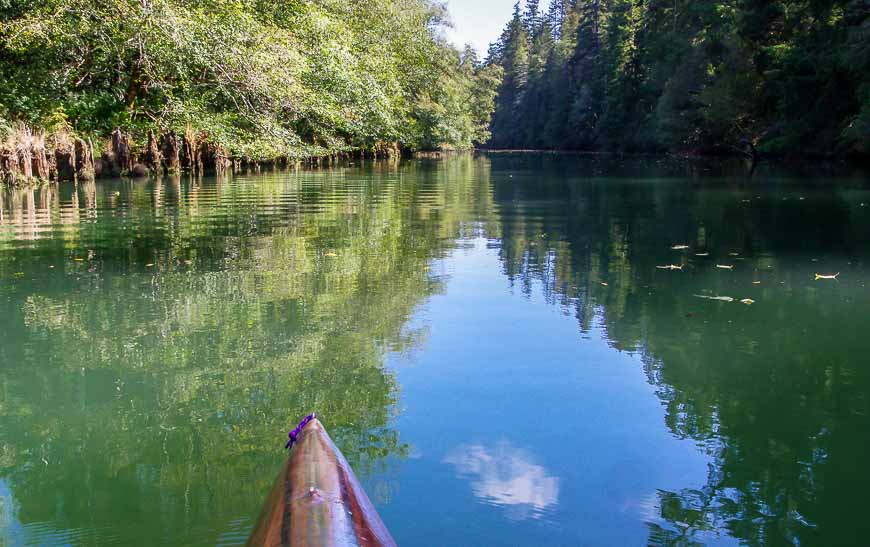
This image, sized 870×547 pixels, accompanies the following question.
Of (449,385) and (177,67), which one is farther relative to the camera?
(177,67)

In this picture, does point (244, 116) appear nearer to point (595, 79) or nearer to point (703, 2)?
point (703, 2)

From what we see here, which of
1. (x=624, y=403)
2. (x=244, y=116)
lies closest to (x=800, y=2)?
(x=244, y=116)

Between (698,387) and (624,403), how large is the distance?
0.57 meters

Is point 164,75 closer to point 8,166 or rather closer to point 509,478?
point 8,166

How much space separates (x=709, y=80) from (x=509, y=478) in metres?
46.9

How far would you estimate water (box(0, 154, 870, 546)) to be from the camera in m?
3.31

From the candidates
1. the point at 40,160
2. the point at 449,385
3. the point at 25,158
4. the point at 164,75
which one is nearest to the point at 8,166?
the point at 25,158

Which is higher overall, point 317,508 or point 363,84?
point 363,84

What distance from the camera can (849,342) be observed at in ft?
18.6

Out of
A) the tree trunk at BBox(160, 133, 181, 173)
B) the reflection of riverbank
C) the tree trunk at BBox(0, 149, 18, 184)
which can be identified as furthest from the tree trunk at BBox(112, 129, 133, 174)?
the reflection of riverbank

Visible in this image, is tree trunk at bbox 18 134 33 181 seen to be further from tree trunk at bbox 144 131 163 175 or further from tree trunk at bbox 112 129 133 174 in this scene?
tree trunk at bbox 144 131 163 175

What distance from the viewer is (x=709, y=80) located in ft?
151

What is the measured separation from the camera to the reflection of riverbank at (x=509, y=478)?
3374 millimetres

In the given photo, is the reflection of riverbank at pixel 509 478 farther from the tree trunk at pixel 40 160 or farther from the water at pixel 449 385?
the tree trunk at pixel 40 160
